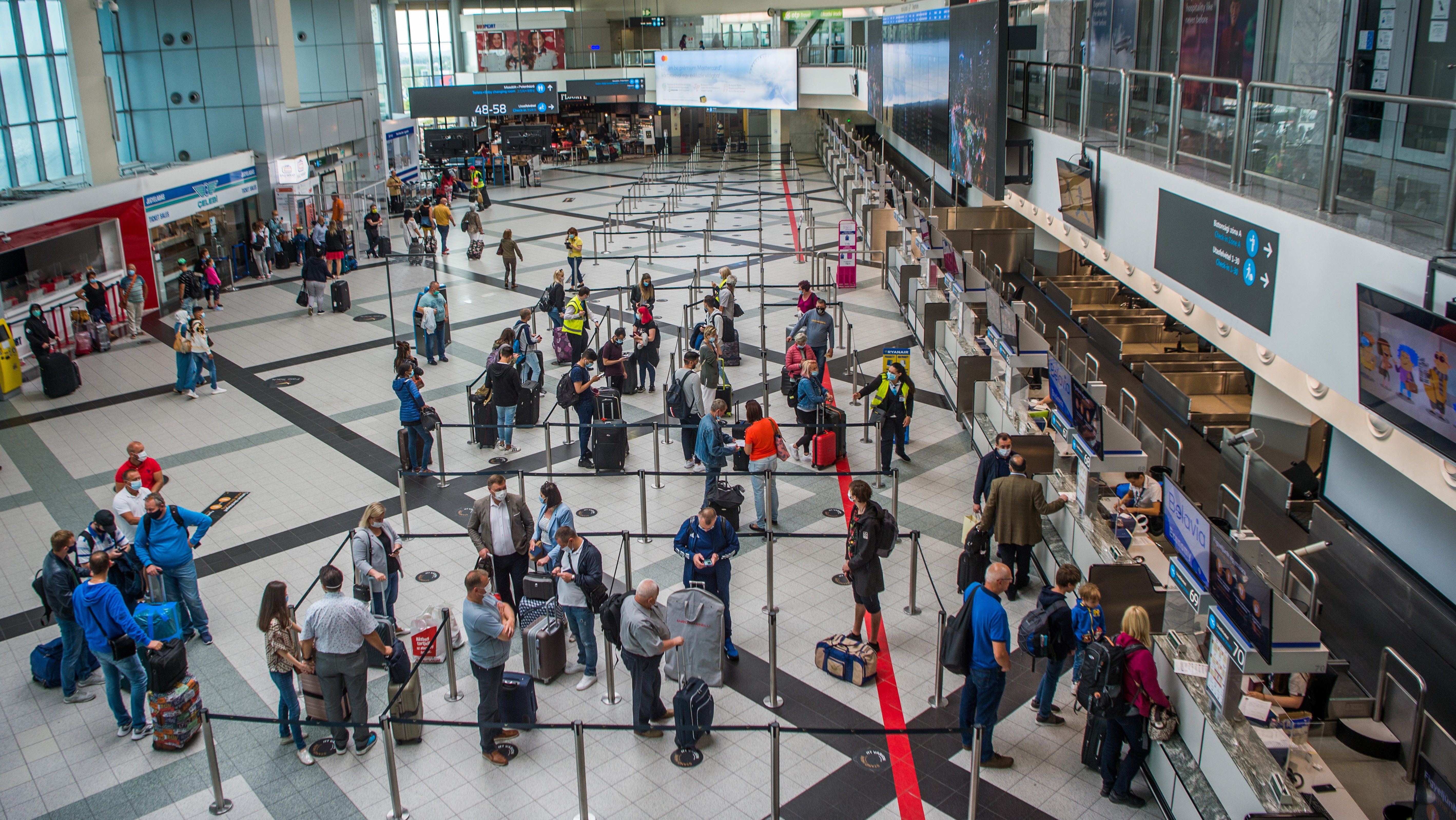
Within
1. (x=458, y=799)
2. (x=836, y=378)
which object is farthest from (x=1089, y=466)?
(x=836, y=378)

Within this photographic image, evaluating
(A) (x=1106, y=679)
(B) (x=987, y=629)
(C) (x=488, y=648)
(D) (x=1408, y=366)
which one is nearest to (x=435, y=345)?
(C) (x=488, y=648)

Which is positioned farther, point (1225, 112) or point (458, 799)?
point (1225, 112)

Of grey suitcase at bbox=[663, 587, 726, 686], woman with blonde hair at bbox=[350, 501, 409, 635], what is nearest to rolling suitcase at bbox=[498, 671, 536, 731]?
grey suitcase at bbox=[663, 587, 726, 686]

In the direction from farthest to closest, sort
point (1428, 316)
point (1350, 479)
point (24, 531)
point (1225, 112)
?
point (24, 531)
point (1350, 479)
point (1225, 112)
point (1428, 316)

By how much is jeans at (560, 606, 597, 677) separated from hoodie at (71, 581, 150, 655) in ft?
10.0

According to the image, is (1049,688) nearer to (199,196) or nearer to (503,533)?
(503,533)

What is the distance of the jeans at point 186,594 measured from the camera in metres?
8.80

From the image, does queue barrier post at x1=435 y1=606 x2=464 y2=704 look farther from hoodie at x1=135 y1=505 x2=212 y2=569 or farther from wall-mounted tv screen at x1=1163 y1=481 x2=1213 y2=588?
wall-mounted tv screen at x1=1163 y1=481 x2=1213 y2=588

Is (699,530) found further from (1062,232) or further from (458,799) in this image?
(1062,232)

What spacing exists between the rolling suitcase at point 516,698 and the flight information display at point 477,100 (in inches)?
1382

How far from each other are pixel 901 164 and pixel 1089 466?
35.2 meters

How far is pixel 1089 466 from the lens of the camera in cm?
909

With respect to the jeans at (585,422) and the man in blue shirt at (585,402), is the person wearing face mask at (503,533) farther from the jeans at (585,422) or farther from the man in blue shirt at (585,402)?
the jeans at (585,422)

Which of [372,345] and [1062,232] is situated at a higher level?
[1062,232]
